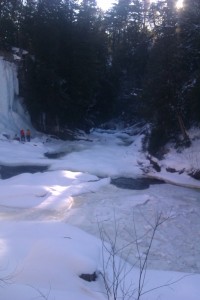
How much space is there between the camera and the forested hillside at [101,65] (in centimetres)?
1830

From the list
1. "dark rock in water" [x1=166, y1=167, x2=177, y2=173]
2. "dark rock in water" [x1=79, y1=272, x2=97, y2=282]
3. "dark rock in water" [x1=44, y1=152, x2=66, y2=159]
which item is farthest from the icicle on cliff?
"dark rock in water" [x1=79, y1=272, x2=97, y2=282]

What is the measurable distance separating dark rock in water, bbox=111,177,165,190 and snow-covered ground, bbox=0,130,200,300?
352 mm

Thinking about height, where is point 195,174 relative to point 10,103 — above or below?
below

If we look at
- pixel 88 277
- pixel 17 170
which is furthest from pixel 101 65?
pixel 88 277

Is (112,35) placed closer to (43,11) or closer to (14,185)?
(43,11)

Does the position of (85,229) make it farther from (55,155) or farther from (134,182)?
(55,155)

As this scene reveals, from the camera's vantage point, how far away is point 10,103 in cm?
2695

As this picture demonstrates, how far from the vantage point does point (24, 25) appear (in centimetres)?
2889

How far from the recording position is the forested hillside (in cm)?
1830

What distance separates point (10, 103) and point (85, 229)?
19.0 meters

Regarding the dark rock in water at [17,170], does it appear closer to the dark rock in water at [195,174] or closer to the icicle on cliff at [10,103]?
the dark rock in water at [195,174]

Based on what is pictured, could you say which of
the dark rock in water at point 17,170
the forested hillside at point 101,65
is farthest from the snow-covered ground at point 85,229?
the forested hillside at point 101,65

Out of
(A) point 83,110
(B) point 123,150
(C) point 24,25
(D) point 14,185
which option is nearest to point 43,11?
(C) point 24,25

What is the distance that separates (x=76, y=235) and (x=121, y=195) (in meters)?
4.89
